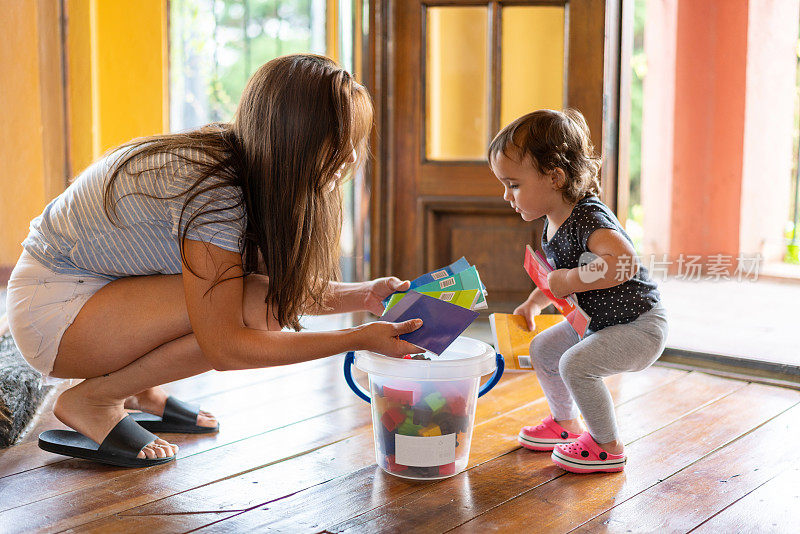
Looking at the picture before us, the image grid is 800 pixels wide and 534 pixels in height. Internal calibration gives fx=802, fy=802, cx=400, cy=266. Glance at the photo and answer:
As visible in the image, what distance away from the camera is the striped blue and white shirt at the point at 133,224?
1231 millimetres

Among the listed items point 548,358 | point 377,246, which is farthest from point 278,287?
point 377,246

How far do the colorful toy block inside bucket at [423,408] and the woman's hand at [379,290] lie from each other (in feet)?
0.49

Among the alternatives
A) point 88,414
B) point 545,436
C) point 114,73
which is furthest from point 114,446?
point 114,73

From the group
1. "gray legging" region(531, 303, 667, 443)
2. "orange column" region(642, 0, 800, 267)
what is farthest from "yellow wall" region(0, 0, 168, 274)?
"orange column" region(642, 0, 800, 267)

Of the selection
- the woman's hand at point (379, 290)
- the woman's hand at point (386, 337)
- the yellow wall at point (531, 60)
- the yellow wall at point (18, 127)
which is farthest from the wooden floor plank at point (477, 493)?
the yellow wall at point (18, 127)

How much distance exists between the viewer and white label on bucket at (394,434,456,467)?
1.32 m

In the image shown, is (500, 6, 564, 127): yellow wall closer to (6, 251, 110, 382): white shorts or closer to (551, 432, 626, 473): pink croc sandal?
(551, 432, 626, 473): pink croc sandal

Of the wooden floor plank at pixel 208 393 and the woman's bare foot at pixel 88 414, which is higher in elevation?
the woman's bare foot at pixel 88 414

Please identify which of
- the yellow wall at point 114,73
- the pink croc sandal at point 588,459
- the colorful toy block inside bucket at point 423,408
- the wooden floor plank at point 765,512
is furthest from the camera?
the yellow wall at point 114,73

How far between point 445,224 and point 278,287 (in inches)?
51.6

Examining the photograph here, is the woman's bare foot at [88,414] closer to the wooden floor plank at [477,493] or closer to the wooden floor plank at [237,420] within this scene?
the wooden floor plank at [237,420]

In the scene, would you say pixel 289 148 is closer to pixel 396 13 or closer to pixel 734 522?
Answer: pixel 734 522

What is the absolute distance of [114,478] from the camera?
1.35 meters

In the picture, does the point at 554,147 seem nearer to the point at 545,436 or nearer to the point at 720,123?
the point at 545,436
